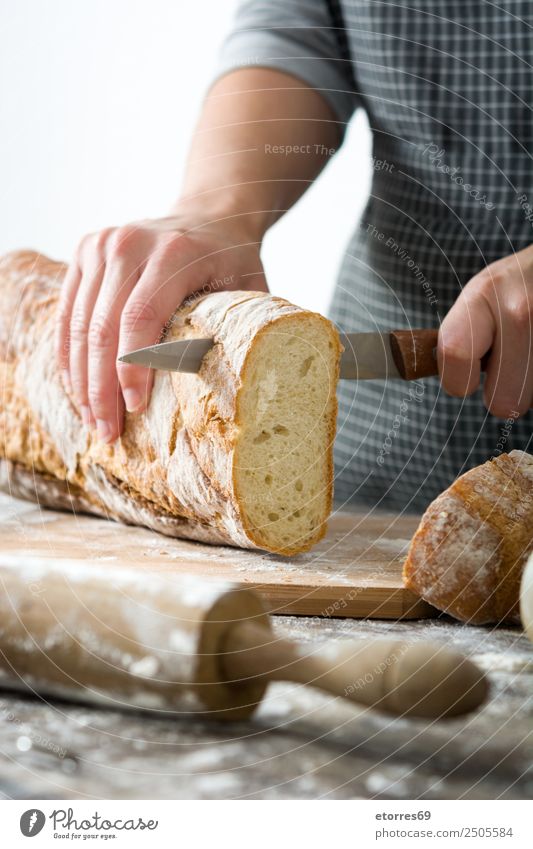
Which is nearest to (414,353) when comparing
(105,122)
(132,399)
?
(132,399)

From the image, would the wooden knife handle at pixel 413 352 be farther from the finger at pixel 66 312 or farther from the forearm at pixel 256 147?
the finger at pixel 66 312

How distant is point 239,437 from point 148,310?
0.22 m

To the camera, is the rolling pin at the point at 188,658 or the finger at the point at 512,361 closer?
the rolling pin at the point at 188,658

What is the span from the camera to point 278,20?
60.1 inches

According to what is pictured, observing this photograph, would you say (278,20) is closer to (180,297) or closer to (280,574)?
(180,297)

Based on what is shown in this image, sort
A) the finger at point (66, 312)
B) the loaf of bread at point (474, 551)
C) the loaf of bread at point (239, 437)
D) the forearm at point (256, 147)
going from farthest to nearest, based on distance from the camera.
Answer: the forearm at point (256, 147) → the finger at point (66, 312) → the loaf of bread at point (239, 437) → the loaf of bread at point (474, 551)

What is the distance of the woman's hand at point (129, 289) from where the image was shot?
1.12 metres

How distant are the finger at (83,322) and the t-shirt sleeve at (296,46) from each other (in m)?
0.51

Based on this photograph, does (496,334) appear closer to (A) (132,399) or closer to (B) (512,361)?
(B) (512,361)

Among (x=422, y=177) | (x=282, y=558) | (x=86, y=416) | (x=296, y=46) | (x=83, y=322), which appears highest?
(x=296, y=46)

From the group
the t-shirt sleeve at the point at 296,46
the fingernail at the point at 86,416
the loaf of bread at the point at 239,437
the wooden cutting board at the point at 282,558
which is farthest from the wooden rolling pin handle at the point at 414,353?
the t-shirt sleeve at the point at 296,46

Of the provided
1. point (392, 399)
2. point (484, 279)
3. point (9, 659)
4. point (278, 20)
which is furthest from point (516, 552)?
point (278, 20)

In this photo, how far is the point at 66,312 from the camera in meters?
1.25

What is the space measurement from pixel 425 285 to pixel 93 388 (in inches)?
25.4
